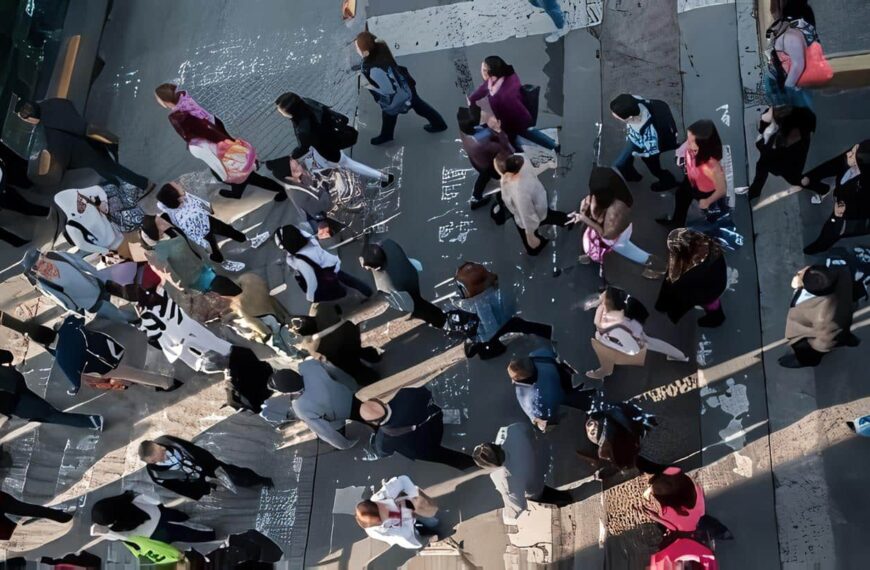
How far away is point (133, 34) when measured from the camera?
11.5 m

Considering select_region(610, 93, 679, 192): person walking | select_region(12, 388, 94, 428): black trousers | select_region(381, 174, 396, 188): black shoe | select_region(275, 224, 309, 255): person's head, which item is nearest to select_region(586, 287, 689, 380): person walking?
select_region(610, 93, 679, 192): person walking

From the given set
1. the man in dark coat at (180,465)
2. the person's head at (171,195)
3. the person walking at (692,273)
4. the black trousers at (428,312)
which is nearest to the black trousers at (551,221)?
the black trousers at (428,312)

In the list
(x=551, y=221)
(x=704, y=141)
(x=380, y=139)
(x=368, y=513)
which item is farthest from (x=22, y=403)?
(x=704, y=141)

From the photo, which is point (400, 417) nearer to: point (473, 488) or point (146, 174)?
point (473, 488)

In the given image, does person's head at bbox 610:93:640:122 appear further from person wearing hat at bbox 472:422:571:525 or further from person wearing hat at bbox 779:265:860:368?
person wearing hat at bbox 472:422:571:525

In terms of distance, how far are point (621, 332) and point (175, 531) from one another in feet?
13.3

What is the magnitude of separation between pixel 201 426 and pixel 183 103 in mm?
3199

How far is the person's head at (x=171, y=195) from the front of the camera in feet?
24.7

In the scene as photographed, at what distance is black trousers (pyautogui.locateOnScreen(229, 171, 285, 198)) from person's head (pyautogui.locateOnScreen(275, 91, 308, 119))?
104 centimetres

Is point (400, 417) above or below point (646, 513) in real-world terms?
above

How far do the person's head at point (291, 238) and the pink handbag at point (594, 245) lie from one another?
2501 mm

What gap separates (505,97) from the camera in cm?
751

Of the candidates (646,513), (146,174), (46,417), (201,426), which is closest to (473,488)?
(646,513)

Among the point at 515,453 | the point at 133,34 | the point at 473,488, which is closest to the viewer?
the point at 515,453
